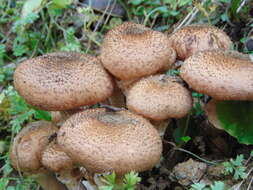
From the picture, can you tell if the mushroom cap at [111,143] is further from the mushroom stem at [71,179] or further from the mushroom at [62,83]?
the mushroom stem at [71,179]

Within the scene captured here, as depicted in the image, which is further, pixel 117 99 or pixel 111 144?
pixel 117 99

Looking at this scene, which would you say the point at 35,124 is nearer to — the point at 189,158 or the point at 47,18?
the point at 189,158

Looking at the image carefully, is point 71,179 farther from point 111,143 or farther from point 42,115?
point 111,143

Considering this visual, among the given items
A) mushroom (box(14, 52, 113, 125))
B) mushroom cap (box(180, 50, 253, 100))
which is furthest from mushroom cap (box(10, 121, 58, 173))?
mushroom cap (box(180, 50, 253, 100))

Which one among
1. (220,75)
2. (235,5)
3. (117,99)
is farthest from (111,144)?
(235,5)

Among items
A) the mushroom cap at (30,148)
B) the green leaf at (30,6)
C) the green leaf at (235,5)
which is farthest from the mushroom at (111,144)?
the green leaf at (30,6)

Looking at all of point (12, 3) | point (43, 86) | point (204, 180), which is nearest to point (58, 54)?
point (43, 86)
